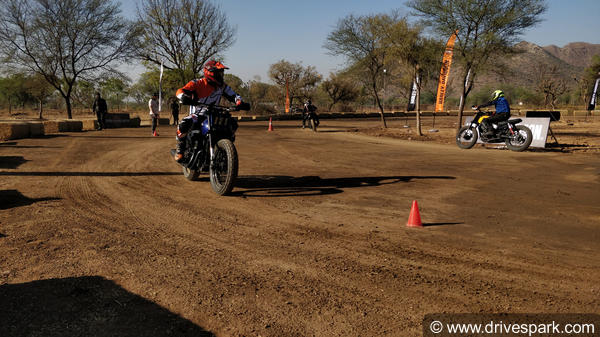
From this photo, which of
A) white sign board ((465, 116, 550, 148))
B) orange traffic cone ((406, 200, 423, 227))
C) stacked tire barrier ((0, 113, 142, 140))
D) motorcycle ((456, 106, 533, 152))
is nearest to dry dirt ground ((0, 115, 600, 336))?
orange traffic cone ((406, 200, 423, 227))

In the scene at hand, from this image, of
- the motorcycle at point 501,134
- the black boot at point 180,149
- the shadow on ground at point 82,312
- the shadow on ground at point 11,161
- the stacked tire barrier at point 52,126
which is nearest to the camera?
the shadow on ground at point 82,312

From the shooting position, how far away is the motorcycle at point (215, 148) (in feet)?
21.3

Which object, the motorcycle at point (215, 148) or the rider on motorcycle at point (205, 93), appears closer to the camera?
the motorcycle at point (215, 148)

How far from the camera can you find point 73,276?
3375mm

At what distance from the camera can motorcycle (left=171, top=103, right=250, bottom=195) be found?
650 centimetres

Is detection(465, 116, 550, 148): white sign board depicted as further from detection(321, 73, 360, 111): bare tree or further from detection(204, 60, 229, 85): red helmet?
detection(321, 73, 360, 111): bare tree

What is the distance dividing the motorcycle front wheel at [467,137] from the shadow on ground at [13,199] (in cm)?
1432

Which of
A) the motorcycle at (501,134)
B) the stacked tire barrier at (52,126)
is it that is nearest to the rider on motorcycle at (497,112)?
the motorcycle at (501,134)

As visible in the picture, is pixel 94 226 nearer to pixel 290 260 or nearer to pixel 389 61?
pixel 290 260

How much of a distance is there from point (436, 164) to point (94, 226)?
887 centimetres

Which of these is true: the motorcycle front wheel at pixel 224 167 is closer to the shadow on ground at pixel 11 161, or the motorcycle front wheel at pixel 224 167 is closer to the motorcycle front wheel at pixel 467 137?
the shadow on ground at pixel 11 161

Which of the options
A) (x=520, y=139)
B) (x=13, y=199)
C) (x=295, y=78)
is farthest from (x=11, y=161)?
(x=295, y=78)

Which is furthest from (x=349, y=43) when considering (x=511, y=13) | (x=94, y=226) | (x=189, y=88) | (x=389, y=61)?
(x=94, y=226)

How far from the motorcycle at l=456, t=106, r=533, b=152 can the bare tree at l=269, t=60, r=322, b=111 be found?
180ft
